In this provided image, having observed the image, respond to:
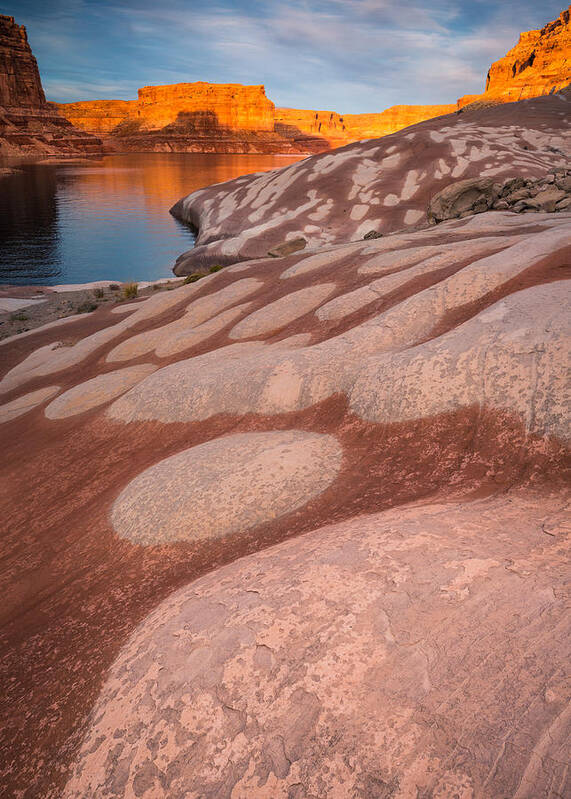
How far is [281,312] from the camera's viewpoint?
6234mm

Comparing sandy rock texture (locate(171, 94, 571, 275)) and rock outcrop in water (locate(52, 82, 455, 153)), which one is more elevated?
rock outcrop in water (locate(52, 82, 455, 153))

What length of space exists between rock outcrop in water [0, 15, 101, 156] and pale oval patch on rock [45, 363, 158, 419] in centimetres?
10549

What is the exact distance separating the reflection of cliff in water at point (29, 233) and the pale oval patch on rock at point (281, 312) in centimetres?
1763

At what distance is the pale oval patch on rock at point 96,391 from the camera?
19.0ft

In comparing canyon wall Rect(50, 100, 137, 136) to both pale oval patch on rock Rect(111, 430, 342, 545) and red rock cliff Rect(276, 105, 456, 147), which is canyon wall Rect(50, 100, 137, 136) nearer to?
red rock cliff Rect(276, 105, 456, 147)

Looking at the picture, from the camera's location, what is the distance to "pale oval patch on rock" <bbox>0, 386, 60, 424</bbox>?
6.58 m

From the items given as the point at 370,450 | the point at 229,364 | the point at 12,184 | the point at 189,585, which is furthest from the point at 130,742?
the point at 12,184

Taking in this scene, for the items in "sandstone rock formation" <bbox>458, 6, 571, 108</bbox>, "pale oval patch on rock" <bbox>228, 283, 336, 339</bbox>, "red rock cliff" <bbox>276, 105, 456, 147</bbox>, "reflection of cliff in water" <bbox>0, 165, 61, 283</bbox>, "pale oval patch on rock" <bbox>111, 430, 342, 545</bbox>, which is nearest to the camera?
"pale oval patch on rock" <bbox>111, 430, 342, 545</bbox>

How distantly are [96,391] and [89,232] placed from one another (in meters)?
28.0

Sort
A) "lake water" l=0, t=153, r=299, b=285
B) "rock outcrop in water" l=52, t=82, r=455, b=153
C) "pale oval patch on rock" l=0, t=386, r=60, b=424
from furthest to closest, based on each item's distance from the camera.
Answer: "rock outcrop in water" l=52, t=82, r=455, b=153 → "lake water" l=0, t=153, r=299, b=285 → "pale oval patch on rock" l=0, t=386, r=60, b=424

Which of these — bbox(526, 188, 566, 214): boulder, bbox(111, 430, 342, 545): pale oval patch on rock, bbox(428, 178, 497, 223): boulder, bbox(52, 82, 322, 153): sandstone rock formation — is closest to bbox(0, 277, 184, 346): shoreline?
bbox(428, 178, 497, 223): boulder

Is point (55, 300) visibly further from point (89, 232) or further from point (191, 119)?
point (191, 119)

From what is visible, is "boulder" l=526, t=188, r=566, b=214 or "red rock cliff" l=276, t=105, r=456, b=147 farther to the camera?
"red rock cliff" l=276, t=105, r=456, b=147

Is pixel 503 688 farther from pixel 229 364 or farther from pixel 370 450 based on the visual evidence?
pixel 229 364
